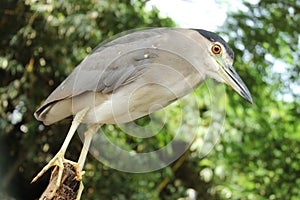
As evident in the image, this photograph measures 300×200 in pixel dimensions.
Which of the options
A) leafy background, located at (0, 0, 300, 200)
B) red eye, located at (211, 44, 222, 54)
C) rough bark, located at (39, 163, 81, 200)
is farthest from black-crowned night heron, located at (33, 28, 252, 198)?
leafy background, located at (0, 0, 300, 200)

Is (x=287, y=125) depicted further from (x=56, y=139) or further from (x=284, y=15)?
(x=56, y=139)

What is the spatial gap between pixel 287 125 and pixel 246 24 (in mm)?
1180

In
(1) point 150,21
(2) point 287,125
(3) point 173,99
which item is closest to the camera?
(3) point 173,99

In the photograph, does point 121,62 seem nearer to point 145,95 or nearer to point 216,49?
point 145,95

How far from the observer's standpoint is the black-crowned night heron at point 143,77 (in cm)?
252

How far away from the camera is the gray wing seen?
8.53 feet

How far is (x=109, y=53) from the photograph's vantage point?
9.02 ft

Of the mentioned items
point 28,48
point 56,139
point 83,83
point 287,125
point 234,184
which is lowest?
point 234,184

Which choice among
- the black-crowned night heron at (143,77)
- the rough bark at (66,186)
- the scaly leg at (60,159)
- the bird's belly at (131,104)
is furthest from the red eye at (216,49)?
the rough bark at (66,186)

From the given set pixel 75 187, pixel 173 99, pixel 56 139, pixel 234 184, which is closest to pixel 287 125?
pixel 234 184

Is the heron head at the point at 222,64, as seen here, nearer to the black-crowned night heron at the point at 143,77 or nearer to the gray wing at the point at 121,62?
the black-crowned night heron at the point at 143,77

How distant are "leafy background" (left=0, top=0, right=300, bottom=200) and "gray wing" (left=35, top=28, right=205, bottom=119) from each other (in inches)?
63.3

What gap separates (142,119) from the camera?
4516mm

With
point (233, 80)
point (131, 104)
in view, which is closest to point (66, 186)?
point (131, 104)
